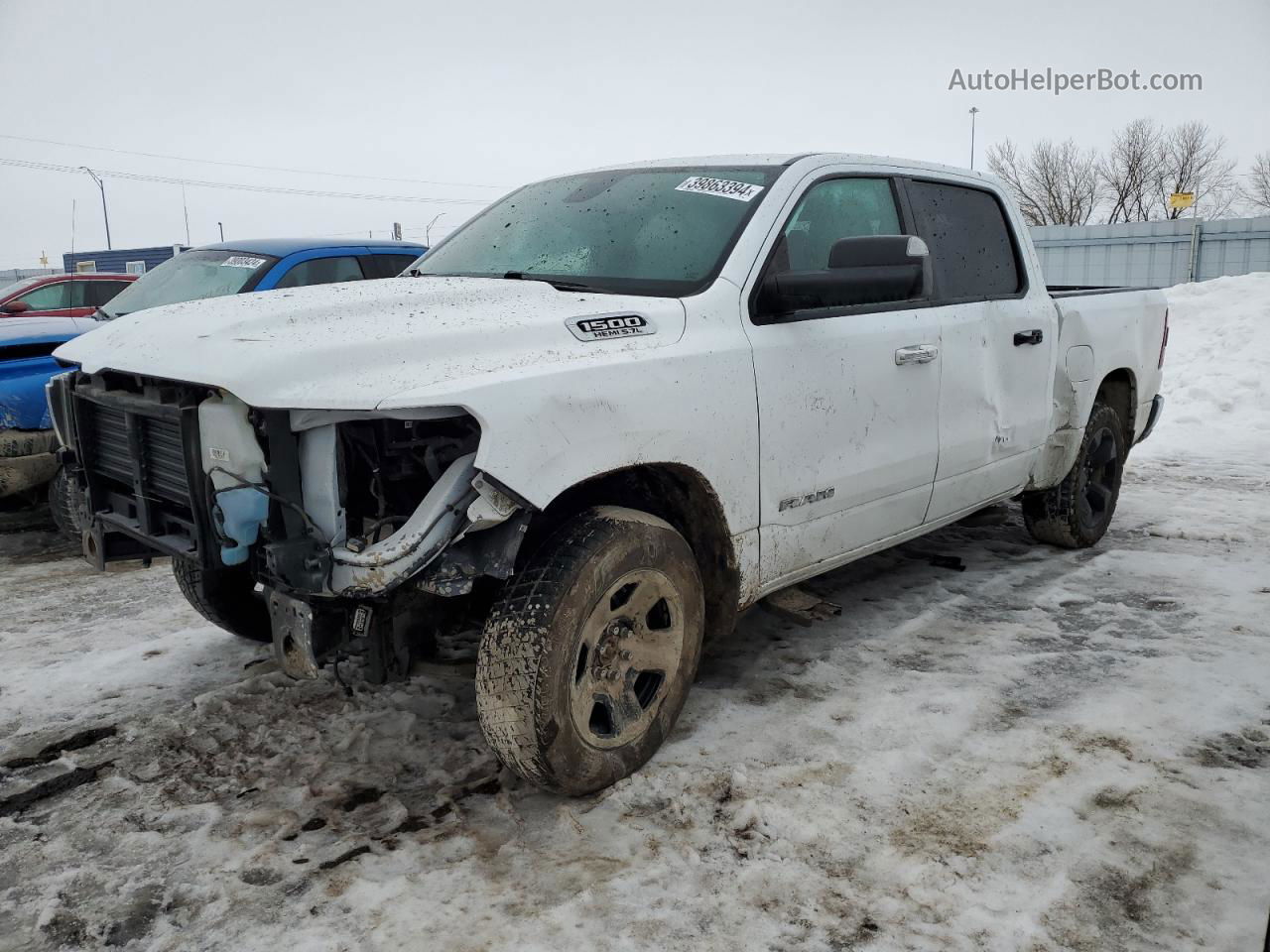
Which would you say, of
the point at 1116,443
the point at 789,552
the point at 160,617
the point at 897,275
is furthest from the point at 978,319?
the point at 160,617

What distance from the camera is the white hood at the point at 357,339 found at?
252 cm

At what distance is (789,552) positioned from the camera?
354cm

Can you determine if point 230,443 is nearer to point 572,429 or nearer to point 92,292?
point 572,429

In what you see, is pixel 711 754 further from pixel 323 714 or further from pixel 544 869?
pixel 323 714

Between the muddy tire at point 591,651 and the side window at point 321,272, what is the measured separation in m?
4.32

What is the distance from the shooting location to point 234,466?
2.62 m

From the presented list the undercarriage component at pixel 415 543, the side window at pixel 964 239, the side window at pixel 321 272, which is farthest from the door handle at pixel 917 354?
the side window at pixel 321 272

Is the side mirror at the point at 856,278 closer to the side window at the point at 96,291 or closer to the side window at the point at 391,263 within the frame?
the side window at the point at 391,263

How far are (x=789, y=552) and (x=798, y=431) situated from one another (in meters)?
0.43

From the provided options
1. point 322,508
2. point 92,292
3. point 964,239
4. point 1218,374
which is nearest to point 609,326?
point 322,508

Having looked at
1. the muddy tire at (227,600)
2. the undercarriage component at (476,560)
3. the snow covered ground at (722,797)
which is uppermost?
the undercarriage component at (476,560)

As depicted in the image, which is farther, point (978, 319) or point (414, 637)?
point (978, 319)

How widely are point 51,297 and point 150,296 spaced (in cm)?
531

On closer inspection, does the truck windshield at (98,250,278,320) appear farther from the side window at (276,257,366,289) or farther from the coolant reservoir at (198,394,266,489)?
the coolant reservoir at (198,394,266,489)
